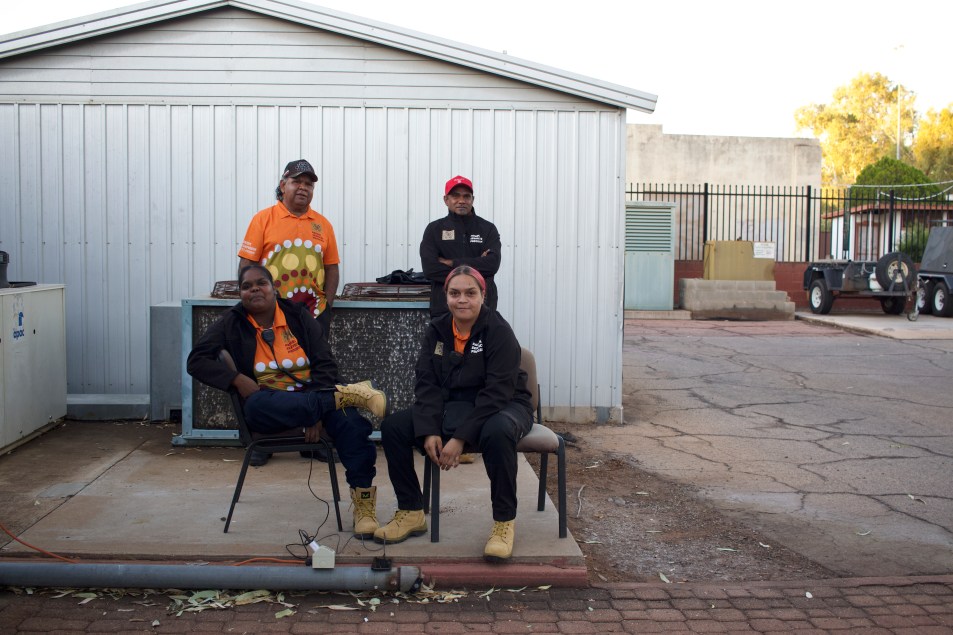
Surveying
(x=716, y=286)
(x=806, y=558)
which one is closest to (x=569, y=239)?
(x=806, y=558)

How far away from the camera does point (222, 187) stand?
8.27 metres

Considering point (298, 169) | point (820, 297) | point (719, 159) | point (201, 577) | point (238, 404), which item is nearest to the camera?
point (201, 577)

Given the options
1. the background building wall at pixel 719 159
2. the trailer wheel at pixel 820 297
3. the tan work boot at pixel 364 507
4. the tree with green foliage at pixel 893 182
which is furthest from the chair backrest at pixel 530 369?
the background building wall at pixel 719 159

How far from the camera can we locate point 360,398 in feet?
16.1

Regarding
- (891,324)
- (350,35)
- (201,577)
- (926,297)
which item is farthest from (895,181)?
(201,577)

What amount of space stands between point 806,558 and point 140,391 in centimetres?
593

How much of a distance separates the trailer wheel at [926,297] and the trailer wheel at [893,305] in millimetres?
453

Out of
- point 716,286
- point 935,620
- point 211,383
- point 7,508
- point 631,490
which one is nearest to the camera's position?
point 935,620

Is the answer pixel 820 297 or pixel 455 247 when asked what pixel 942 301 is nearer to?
pixel 820 297

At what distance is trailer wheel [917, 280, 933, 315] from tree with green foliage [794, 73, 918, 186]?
39144 mm

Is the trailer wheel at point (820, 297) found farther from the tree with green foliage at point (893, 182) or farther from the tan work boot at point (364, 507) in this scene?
the tan work boot at point (364, 507)

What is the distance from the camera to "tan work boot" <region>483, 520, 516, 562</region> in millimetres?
4590

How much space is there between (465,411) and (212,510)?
5.65 ft

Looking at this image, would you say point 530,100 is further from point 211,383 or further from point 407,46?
point 211,383
